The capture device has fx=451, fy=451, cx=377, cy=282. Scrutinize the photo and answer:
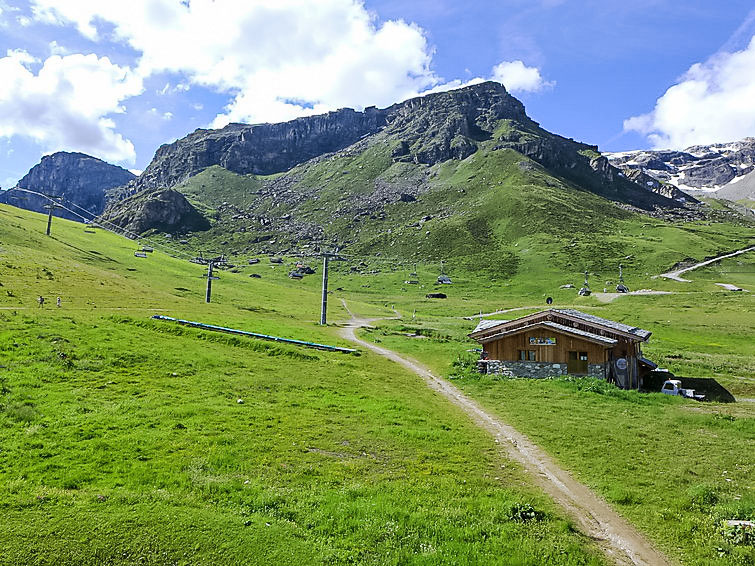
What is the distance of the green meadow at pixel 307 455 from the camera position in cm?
1192

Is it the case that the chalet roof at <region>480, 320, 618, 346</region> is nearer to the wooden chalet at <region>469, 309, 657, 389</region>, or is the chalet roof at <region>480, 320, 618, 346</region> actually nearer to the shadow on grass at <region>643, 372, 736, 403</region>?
the wooden chalet at <region>469, 309, 657, 389</region>

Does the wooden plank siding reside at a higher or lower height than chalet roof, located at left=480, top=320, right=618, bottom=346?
lower

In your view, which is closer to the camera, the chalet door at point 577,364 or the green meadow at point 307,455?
the green meadow at point 307,455

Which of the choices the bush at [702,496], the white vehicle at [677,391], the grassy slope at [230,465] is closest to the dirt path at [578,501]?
the grassy slope at [230,465]

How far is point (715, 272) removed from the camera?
15250cm

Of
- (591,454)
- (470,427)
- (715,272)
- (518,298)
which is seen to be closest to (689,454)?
(591,454)

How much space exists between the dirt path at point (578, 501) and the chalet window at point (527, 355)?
1300 centimetres

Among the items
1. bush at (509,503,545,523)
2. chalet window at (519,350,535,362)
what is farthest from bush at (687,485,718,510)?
chalet window at (519,350,535,362)

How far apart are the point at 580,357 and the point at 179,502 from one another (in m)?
35.3

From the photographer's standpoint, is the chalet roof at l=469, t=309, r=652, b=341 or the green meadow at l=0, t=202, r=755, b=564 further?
the chalet roof at l=469, t=309, r=652, b=341

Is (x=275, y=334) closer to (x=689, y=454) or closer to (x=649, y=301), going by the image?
(x=689, y=454)

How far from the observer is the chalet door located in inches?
1544

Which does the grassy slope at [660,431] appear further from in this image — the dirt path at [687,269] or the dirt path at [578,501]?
the dirt path at [687,269]

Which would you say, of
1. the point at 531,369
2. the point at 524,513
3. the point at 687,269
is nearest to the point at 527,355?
the point at 531,369
